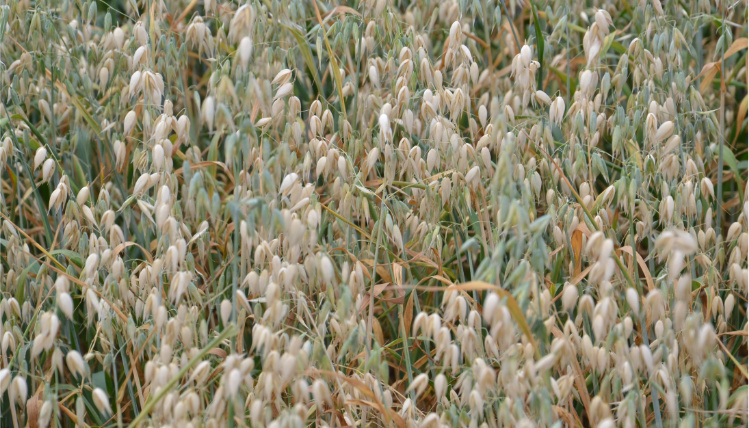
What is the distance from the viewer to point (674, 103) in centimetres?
145

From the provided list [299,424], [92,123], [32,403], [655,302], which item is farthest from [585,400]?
[92,123]

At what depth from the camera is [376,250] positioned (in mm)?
1246

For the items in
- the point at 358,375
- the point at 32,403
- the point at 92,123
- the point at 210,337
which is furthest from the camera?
the point at 92,123

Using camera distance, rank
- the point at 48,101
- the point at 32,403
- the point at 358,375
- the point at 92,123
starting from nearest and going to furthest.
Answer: the point at 358,375 → the point at 32,403 → the point at 92,123 → the point at 48,101

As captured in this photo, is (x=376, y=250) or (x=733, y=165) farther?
(x=733, y=165)

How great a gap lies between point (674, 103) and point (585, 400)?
2.01ft

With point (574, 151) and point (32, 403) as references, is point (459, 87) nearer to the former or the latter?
point (574, 151)

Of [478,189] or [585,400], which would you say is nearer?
[585,400]

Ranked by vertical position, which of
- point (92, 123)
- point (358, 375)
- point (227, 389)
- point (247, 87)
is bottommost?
point (358, 375)

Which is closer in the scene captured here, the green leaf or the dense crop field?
the dense crop field

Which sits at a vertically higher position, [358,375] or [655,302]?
[655,302]

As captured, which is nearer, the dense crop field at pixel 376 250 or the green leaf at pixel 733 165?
the dense crop field at pixel 376 250

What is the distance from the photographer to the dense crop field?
1.06 m

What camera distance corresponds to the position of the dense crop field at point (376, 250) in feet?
3.47
